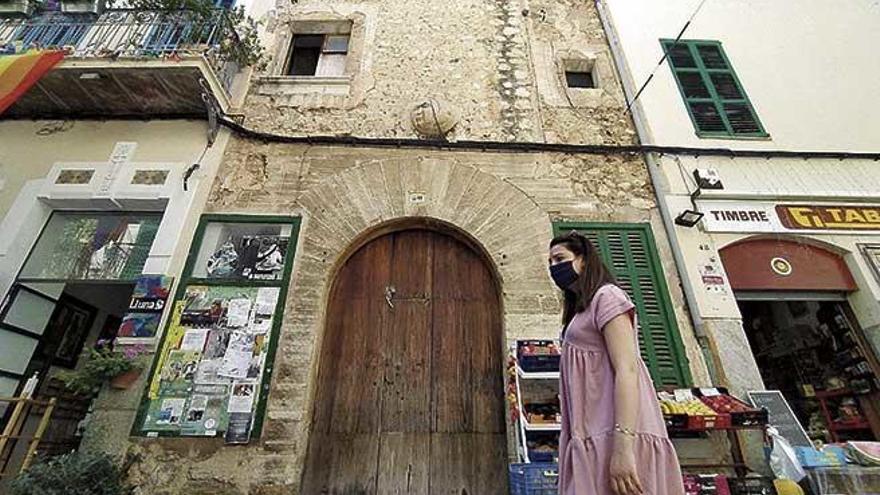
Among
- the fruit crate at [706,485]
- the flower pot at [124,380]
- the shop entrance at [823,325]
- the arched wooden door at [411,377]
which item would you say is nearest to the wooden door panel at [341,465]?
the arched wooden door at [411,377]

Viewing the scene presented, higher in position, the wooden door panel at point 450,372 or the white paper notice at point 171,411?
the wooden door panel at point 450,372

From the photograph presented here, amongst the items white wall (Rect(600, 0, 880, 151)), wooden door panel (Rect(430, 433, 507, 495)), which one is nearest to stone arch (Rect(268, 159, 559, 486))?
wooden door panel (Rect(430, 433, 507, 495))

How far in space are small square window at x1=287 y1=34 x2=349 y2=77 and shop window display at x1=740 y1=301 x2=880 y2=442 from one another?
709 centimetres

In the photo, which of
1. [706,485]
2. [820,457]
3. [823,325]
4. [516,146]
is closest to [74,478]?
[706,485]

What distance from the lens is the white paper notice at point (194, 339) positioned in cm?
400

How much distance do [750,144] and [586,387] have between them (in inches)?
210

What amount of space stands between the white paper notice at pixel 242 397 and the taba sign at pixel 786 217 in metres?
5.10

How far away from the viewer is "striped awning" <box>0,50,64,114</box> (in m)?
4.10

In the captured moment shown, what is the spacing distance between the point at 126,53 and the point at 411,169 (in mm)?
3455

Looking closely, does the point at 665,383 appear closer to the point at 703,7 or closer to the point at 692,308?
the point at 692,308

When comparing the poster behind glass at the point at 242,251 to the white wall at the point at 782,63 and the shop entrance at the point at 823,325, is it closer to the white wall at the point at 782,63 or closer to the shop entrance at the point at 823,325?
the white wall at the point at 782,63

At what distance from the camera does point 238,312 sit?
421cm

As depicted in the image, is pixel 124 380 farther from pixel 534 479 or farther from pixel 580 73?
pixel 580 73

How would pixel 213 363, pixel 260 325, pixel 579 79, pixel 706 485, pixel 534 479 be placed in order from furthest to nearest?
pixel 579 79 → pixel 260 325 → pixel 213 363 → pixel 706 485 → pixel 534 479
